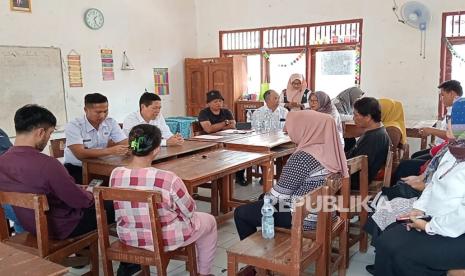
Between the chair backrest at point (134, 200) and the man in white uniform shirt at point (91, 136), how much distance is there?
3.84ft

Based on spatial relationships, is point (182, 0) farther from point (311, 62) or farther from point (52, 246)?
point (52, 246)

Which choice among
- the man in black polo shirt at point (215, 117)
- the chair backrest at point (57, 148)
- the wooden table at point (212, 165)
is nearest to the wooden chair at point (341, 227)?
the wooden table at point (212, 165)

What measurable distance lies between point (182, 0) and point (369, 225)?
21.0ft

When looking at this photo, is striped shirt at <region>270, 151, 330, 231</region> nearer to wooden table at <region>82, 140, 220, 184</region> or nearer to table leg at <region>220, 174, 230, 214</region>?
wooden table at <region>82, 140, 220, 184</region>

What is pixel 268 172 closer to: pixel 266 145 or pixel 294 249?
pixel 266 145

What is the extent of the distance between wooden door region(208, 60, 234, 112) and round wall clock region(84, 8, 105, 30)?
6.82 feet

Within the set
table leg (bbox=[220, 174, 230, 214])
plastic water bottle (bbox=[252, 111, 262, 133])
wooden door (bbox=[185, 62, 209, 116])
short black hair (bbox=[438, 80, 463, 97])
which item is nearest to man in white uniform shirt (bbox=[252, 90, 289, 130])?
plastic water bottle (bbox=[252, 111, 262, 133])

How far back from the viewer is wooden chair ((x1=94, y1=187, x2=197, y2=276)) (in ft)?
6.59

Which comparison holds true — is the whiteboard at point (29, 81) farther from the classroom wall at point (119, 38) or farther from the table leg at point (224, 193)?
the table leg at point (224, 193)

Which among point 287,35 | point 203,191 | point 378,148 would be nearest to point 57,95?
point 203,191

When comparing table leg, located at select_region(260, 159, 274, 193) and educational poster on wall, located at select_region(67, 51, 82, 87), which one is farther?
educational poster on wall, located at select_region(67, 51, 82, 87)

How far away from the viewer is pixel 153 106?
4.00 m

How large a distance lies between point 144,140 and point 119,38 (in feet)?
16.6

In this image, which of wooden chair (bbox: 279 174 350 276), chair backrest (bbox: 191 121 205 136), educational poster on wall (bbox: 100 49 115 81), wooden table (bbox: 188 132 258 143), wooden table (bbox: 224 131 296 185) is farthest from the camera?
educational poster on wall (bbox: 100 49 115 81)
